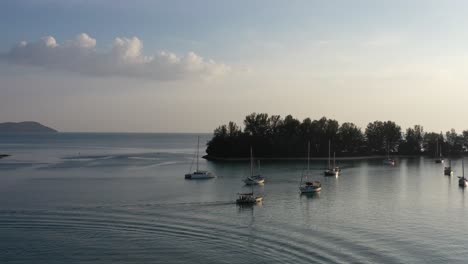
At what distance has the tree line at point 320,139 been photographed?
498 feet

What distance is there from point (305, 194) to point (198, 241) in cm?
3373

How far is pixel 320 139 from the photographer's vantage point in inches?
6270

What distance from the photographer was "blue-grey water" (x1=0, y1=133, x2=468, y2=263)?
1436 inches

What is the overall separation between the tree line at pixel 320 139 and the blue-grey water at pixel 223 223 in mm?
67883

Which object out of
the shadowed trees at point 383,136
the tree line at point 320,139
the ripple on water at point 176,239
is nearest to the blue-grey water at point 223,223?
the ripple on water at point 176,239

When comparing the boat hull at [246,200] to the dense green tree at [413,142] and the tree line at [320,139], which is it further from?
the dense green tree at [413,142]

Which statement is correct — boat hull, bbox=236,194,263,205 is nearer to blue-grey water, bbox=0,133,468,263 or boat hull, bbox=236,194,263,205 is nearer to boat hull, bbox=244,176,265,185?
blue-grey water, bbox=0,133,468,263

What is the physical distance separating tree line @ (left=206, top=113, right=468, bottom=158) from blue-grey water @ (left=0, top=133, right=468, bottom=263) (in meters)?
67.9

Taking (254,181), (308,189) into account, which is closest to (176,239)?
(308,189)

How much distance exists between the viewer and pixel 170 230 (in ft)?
144

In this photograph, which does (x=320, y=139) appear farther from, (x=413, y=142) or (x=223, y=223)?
(x=223, y=223)

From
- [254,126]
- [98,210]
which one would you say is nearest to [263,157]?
[254,126]

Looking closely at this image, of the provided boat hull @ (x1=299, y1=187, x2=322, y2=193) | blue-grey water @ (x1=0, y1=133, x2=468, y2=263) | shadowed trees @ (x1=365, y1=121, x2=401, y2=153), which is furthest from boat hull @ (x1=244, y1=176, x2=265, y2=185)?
shadowed trees @ (x1=365, y1=121, x2=401, y2=153)

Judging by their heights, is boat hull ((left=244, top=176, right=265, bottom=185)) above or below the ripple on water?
above
